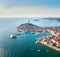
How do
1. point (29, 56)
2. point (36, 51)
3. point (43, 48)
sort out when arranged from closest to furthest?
1. point (29, 56)
2. point (36, 51)
3. point (43, 48)

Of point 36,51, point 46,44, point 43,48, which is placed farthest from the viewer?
point 46,44

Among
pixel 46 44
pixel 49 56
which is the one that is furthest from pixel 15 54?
pixel 46 44

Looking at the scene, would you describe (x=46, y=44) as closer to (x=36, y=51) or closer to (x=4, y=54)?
(x=36, y=51)

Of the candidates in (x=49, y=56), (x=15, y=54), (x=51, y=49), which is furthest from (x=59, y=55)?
(x=15, y=54)

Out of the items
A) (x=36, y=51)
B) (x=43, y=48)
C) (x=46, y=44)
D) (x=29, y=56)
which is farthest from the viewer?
(x=46, y=44)

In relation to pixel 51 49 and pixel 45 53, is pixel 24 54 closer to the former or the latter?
pixel 45 53

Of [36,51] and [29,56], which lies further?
[36,51]

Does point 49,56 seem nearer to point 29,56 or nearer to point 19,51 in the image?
point 29,56

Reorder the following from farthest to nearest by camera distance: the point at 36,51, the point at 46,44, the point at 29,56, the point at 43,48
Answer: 1. the point at 46,44
2. the point at 43,48
3. the point at 36,51
4. the point at 29,56

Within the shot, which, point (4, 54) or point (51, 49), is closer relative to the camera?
point (4, 54)
